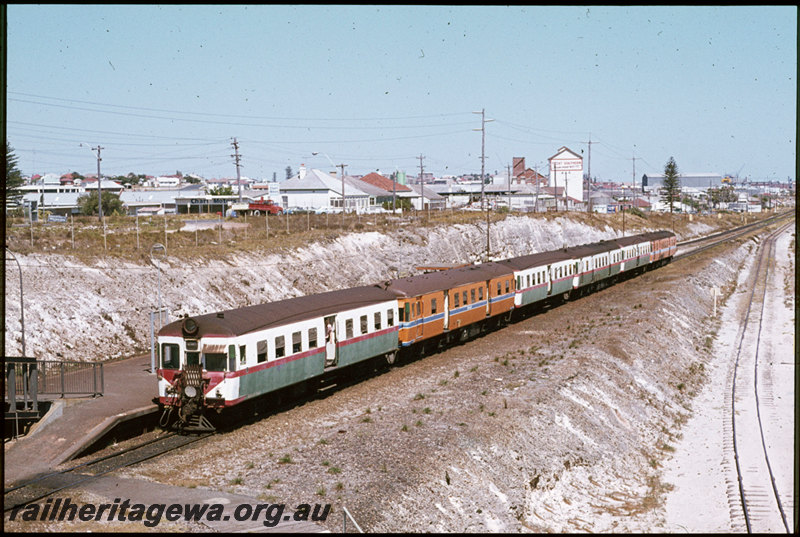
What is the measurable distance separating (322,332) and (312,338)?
0.60 meters

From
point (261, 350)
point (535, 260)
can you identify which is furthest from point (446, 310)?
point (261, 350)

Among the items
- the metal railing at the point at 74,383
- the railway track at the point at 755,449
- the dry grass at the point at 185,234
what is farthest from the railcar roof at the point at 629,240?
the metal railing at the point at 74,383

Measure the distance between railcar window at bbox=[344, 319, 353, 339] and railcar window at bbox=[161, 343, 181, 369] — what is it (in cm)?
670

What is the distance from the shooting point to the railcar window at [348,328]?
27625mm

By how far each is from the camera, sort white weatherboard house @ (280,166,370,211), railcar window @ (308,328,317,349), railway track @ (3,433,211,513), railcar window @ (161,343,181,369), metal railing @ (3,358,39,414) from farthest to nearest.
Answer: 1. white weatherboard house @ (280,166,370,211)
2. railcar window @ (308,328,317,349)
3. metal railing @ (3,358,39,414)
4. railcar window @ (161,343,181,369)
5. railway track @ (3,433,211,513)

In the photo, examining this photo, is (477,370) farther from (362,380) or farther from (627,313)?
(627,313)

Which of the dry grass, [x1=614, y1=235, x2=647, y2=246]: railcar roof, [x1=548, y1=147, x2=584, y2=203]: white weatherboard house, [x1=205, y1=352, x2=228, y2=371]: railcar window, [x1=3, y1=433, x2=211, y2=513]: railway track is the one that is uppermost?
[x1=548, y1=147, x2=584, y2=203]: white weatherboard house

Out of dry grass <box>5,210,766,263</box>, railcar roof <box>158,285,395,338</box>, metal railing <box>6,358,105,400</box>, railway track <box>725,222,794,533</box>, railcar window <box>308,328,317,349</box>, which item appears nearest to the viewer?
railcar roof <box>158,285,395,338</box>

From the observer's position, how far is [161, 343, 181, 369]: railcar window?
22.6m

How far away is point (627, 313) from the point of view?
48.9m

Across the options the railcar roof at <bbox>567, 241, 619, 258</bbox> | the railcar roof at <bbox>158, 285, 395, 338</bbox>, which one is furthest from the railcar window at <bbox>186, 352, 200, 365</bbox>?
the railcar roof at <bbox>567, 241, 619, 258</bbox>

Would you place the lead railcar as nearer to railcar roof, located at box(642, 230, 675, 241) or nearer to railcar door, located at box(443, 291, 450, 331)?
railcar door, located at box(443, 291, 450, 331)

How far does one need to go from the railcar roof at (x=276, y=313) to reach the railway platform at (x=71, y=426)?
2938 mm

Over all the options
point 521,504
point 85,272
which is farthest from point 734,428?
point 85,272
